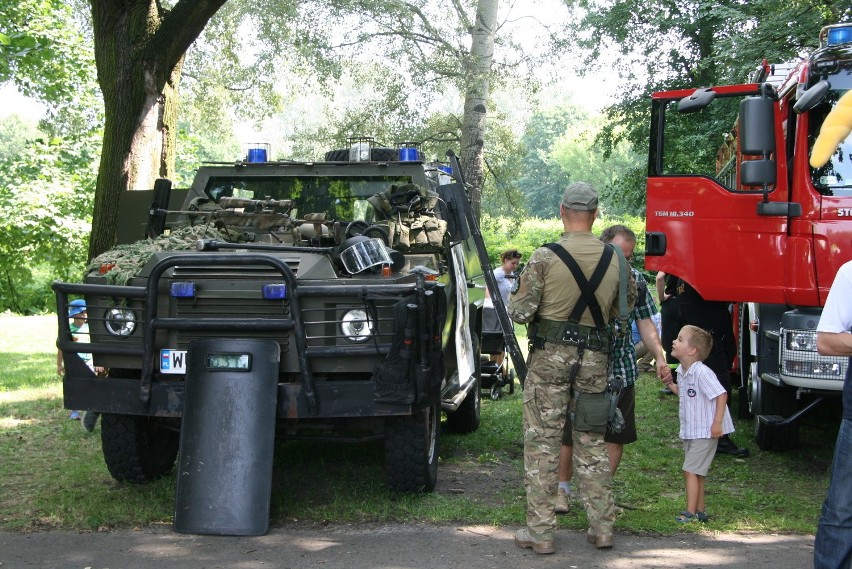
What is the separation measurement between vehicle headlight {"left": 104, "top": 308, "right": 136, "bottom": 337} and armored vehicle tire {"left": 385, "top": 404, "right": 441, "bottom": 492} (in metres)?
1.59

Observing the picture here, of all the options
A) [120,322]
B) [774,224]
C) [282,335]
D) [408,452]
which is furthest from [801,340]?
[120,322]

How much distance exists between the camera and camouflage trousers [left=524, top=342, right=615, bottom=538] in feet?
16.5

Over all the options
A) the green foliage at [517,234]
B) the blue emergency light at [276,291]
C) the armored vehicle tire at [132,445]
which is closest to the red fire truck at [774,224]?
the blue emergency light at [276,291]

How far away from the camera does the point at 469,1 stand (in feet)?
77.2

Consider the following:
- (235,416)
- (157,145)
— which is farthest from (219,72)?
(235,416)

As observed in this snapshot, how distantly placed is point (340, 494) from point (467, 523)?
3.20ft

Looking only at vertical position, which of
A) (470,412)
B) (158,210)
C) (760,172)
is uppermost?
(760,172)

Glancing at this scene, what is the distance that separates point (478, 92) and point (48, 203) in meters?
11.8

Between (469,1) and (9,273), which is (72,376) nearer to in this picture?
(469,1)

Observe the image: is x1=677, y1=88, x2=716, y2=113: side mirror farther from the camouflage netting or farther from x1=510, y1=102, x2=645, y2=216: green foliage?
x1=510, y1=102, x2=645, y2=216: green foliage

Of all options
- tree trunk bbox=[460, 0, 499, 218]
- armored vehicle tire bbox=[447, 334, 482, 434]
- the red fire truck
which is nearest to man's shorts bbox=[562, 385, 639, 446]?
the red fire truck

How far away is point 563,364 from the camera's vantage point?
502 centimetres

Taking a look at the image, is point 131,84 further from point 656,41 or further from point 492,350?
point 656,41

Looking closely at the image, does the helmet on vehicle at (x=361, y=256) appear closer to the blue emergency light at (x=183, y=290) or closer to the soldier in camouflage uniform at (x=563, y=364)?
the blue emergency light at (x=183, y=290)
